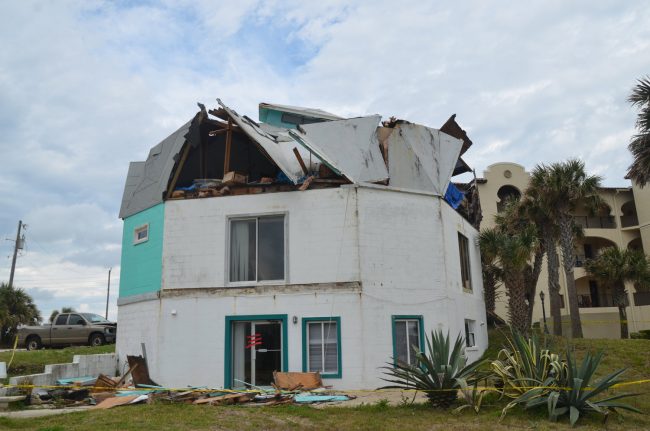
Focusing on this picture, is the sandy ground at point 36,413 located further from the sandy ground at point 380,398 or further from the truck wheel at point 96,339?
the truck wheel at point 96,339

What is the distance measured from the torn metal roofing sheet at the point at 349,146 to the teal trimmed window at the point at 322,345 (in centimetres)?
387

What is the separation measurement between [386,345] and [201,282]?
5.30 meters

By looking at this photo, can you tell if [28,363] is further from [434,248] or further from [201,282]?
[434,248]

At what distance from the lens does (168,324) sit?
603 inches

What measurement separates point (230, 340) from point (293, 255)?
2790 millimetres

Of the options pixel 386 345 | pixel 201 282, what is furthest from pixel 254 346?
pixel 386 345

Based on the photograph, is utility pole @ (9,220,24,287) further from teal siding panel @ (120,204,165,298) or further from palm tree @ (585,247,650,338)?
palm tree @ (585,247,650,338)

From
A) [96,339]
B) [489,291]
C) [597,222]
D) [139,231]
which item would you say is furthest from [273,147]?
[597,222]

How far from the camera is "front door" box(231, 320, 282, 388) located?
14617 millimetres

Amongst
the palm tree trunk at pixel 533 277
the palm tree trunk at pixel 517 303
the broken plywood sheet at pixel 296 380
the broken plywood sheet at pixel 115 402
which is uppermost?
the palm tree trunk at pixel 533 277

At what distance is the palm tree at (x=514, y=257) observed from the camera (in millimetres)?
20922

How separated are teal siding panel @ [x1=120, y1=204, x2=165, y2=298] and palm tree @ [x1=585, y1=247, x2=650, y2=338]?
74.3ft

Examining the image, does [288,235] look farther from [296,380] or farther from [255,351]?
[296,380]

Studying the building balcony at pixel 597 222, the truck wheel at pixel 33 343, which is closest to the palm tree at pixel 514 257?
the building balcony at pixel 597 222
